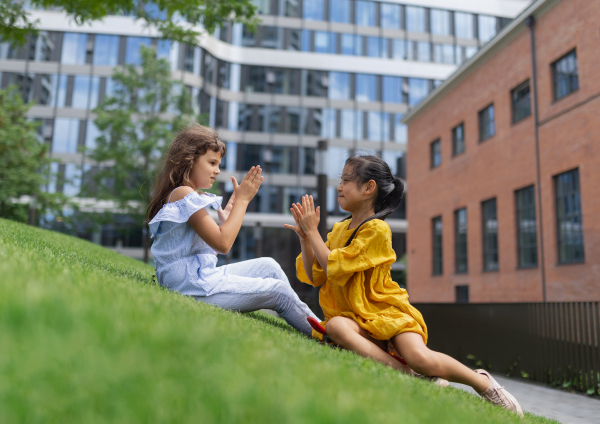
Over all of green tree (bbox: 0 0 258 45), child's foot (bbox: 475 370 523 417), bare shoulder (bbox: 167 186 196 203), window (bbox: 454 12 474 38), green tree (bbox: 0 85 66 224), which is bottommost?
child's foot (bbox: 475 370 523 417)

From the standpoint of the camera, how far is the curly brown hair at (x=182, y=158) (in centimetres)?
437

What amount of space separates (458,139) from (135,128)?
15.5 m

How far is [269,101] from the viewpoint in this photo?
39.3 m

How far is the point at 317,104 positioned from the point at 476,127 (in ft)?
66.7

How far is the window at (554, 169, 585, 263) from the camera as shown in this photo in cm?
1519

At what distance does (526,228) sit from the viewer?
1772cm

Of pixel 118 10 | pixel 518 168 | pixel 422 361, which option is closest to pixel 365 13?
pixel 518 168

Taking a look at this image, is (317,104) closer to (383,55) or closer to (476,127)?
(383,55)

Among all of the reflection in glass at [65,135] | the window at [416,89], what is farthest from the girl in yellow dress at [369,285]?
the window at [416,89]

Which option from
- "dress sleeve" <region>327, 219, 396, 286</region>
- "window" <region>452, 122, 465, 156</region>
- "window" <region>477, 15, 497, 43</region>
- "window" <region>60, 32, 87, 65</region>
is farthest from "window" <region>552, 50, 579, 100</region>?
"window" <region>60, 32, 87, 65</region>

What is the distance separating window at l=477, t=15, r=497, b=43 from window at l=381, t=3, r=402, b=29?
6.39 m

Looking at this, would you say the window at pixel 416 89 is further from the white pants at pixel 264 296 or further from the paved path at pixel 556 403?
the white pants at pixel 264 296

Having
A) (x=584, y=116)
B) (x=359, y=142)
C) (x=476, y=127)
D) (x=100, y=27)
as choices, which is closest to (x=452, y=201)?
(x=476, y=127)

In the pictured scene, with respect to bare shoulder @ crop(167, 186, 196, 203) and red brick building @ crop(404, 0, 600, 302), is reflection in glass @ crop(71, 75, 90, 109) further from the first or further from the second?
bare shoulder @ crop(167, 186, 196, 203)
